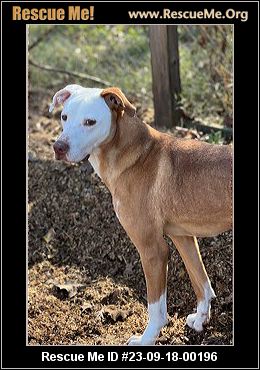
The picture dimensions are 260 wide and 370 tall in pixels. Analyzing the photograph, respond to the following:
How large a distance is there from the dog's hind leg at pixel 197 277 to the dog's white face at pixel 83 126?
95 cm

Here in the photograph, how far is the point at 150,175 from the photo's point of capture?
4.54 m

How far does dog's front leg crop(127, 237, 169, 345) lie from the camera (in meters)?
4.46

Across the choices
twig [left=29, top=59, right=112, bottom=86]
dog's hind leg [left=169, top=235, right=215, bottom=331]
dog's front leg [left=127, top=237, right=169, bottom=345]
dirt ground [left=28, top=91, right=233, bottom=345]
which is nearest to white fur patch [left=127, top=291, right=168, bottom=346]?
dog's front leg [left=127, top=237, right=169, bottom=345]

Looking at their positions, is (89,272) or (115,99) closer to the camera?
(115,99)

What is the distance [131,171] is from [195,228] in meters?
0.51

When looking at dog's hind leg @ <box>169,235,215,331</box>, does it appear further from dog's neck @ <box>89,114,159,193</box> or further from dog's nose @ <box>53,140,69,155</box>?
dog's nose @ <box>53,140,69,155</box>

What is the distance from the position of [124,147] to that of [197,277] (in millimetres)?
1030

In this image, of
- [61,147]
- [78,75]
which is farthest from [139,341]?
[78,75]
